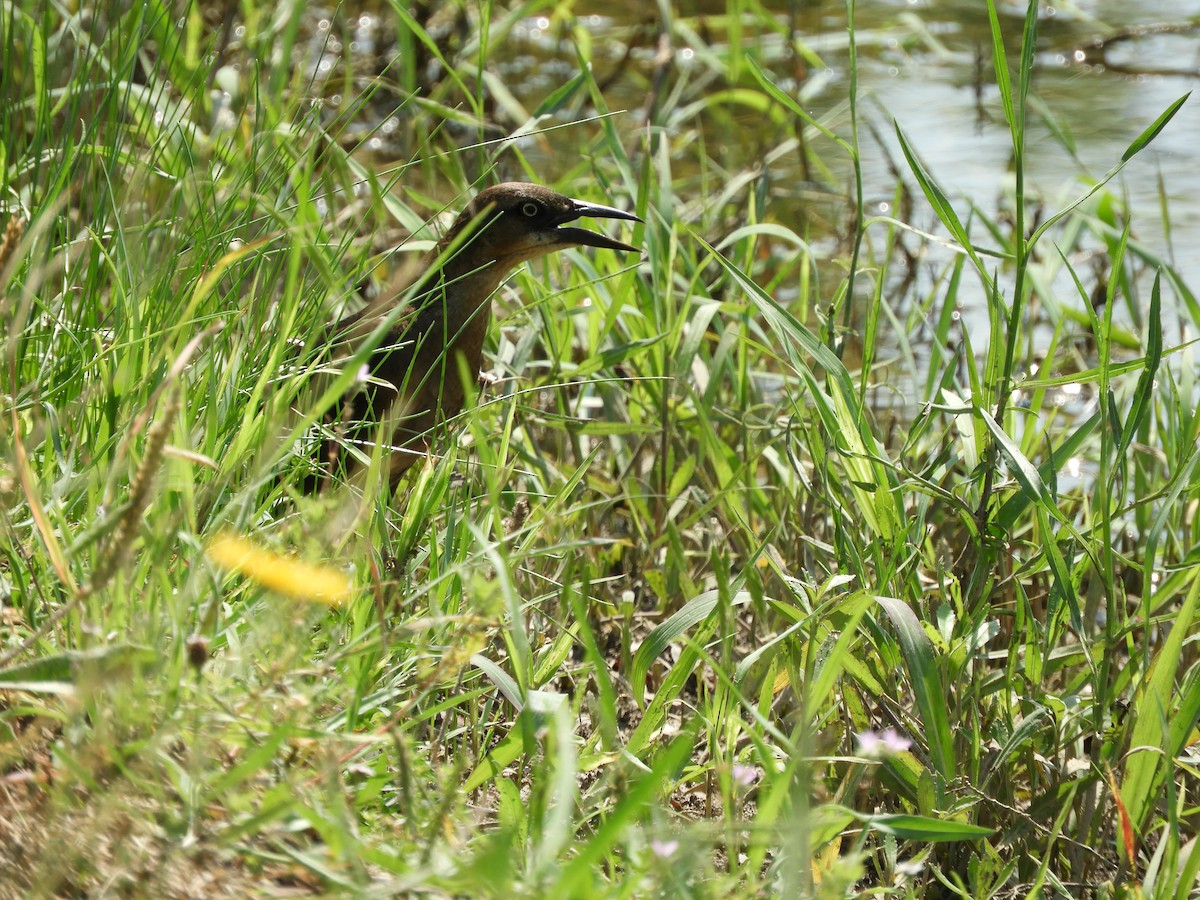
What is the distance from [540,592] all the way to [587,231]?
1.06 m

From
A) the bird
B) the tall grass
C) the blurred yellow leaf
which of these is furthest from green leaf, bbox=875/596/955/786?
the bird

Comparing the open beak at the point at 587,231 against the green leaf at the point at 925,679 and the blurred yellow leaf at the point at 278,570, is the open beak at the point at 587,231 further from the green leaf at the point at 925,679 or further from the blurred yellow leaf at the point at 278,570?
the blurred yellow leaf at the point at 278,570

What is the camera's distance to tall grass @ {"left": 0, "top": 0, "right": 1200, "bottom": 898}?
1.79 metres

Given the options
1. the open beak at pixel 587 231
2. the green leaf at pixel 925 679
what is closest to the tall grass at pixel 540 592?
the green leaf at pixel 925 679

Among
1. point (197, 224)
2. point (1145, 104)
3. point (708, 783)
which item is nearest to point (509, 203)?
point (197, 224)

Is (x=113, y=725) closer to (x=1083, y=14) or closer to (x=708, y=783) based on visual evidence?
(x=708, y=783)

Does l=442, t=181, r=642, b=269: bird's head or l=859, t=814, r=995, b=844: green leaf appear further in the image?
l=442, t=181, r=642, b=269: bird's head

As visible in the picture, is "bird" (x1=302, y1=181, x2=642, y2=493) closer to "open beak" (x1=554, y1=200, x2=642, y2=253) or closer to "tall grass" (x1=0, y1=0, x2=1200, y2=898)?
"open beak" (x1=554, y1=200, x2=642, y2=253)

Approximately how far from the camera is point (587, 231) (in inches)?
148

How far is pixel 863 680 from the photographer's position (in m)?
2.58

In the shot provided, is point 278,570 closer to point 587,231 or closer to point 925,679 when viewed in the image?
point 925,679

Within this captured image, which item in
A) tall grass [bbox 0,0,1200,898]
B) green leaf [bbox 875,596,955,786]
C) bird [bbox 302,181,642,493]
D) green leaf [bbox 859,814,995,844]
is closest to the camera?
tall grass [bbox 0,0,1200,898]

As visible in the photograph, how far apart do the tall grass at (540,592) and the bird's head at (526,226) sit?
122mm

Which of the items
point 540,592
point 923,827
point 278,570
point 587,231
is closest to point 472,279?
point 587,231
